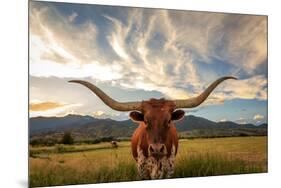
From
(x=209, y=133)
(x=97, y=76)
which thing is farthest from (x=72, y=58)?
(x=209, y=133)

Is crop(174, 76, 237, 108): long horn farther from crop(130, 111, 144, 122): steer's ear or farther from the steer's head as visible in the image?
crop(130, 111, 144, 122): steer's ear

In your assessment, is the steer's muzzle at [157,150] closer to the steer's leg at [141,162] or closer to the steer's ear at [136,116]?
the steer's leg at [141,162]

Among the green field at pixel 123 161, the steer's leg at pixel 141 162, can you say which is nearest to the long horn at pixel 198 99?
the green field at pixel 123 161

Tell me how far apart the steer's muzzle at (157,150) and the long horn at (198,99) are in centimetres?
36

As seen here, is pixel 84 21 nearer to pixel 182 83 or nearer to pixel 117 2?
pixel 117 2

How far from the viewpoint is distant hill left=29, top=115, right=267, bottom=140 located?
3.45 metres

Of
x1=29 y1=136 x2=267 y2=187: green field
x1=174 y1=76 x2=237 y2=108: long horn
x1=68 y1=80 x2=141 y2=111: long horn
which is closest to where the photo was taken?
x1=29 y1=136 x2=267 y2=187: green field

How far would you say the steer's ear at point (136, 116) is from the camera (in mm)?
3660

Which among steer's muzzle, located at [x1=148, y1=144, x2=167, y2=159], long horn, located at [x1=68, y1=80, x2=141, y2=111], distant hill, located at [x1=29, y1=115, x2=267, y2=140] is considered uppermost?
long horn, located at [x1=68, y1=80, x2=141, y2=111]

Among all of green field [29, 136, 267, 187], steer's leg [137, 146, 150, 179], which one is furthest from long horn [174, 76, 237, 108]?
steer's leg [137, 146, 150, 179]

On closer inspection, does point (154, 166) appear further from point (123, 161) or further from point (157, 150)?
point (123, 161)

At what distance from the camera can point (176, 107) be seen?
148 inches

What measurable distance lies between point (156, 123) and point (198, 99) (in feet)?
1.38

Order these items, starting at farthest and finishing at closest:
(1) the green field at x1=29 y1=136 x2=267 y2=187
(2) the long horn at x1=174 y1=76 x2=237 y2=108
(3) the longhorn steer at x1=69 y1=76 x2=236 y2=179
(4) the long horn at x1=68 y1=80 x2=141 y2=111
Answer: (2) the long horn at x1=174 y1=76 x2=237 y2=108
(3) the longhorn steer at x1=69 y1=76 x2=236 y2=179
(4) the long horn at x1=68 y1=80 x2=141 y2=111
(1) the green field at x1=29 y1=136 x2=267 y2=187
